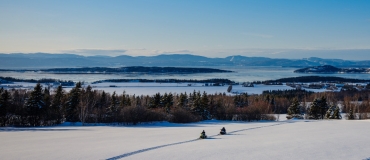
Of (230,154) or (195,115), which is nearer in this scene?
(230,154)

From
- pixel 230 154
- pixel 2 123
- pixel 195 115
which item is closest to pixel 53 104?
pixel 2 123

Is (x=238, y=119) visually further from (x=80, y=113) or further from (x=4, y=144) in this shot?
(x=4, y=144)

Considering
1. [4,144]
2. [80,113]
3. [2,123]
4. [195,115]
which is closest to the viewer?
[4,144]

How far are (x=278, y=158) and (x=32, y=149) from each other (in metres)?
14.0

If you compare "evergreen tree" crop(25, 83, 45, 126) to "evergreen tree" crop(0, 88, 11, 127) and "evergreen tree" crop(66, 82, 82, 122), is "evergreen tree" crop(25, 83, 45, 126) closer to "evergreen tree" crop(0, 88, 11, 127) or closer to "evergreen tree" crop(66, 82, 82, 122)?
"evergreen tree" crop(0, 88, 11, 127)

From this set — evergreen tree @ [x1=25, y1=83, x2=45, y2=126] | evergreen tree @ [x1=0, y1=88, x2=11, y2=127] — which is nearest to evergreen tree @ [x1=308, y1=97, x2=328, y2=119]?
evergreen tree @ [x1=25, y1=83, x2=45, y2=126]

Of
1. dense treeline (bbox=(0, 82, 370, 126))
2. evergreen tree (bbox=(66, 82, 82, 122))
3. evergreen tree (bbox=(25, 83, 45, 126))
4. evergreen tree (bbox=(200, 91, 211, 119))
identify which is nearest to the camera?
evergreen tree (bbox=(25, 83, 45, 126))

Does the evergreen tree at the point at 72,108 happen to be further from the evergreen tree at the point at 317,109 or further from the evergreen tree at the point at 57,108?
the evergreen tree at the point at 317,109

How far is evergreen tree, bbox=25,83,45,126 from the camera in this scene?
38.3 meters

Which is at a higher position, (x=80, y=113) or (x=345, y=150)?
(x=345, y=150)

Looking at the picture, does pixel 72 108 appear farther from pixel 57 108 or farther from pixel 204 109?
pixel 204 109

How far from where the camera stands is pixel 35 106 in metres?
38.4

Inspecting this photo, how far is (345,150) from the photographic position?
1534 cm

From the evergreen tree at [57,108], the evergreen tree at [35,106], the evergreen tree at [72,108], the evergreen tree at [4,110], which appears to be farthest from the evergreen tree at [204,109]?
the evergreen tree at [4,110]
